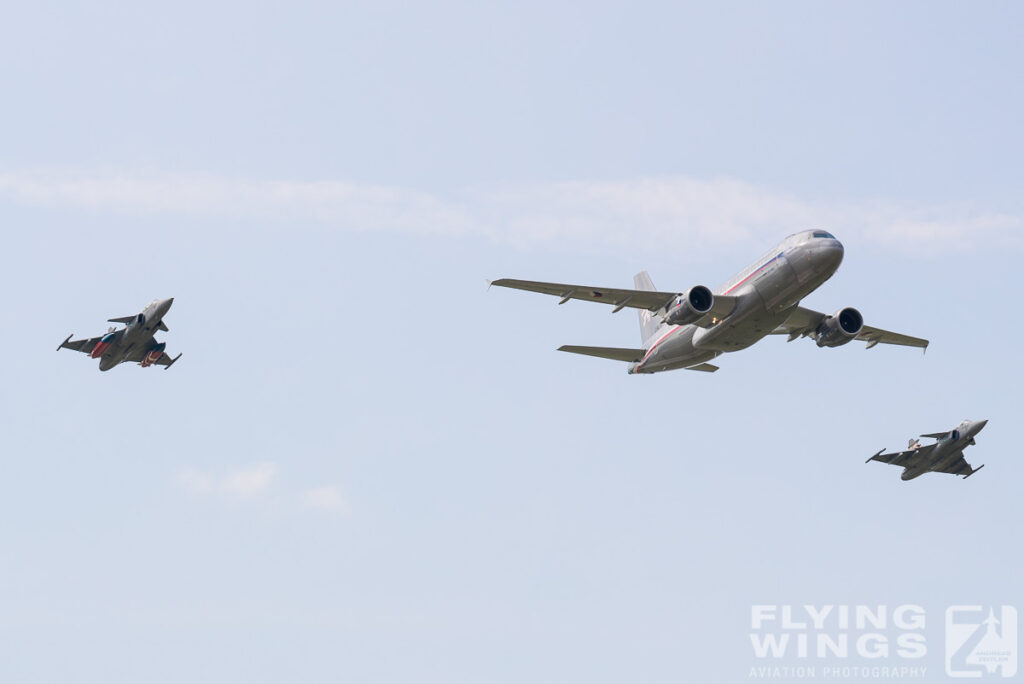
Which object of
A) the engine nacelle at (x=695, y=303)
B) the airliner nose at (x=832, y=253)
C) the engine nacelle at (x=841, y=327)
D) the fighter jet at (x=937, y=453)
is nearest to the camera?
the airliner nose at (x=832, y=253)

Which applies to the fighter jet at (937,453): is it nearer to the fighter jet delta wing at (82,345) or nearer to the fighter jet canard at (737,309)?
the fighter jet canard at (737,309)

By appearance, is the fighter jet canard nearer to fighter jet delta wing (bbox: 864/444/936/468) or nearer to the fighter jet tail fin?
the fighter jet tail fin

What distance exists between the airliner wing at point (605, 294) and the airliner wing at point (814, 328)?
18.3 feet

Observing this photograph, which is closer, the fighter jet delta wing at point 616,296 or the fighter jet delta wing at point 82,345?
the fighter jet delta wing at point 616,296

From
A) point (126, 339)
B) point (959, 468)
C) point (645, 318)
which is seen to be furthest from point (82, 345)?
point (959, 468)

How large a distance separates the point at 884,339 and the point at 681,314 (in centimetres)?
1615

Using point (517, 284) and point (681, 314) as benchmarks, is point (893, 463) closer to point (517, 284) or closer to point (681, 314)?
point (681, 314)

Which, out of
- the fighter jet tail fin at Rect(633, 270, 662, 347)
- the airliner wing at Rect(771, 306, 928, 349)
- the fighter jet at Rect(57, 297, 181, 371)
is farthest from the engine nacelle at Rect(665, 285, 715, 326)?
the fighter jet at Rect(57, 297, 181, 371)

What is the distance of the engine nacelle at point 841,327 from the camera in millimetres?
58625

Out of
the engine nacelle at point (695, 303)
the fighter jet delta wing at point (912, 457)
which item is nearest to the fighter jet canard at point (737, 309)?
the engine nacelle at point (695, 303)

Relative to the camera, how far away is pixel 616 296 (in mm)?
55688

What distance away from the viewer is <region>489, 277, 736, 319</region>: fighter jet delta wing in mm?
53656

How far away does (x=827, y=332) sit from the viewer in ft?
194

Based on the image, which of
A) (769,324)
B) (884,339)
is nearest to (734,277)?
(769,324)
